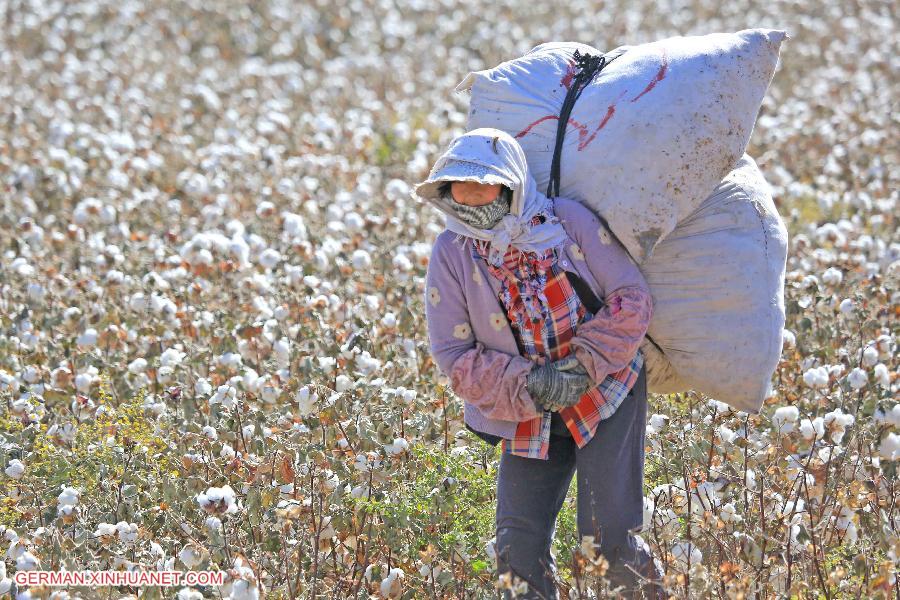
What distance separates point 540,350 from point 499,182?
0.60m

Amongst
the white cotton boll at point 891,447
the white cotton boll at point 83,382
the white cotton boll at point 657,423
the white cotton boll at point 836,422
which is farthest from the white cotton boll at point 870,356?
the white cotton boll at point 83,382

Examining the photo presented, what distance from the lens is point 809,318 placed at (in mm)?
6262

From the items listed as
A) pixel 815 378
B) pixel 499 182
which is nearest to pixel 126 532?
pixel 499 182

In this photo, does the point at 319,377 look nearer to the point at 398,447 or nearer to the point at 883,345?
the point at 398,447

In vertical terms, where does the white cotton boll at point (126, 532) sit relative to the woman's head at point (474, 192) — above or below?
below

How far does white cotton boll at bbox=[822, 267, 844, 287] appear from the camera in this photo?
6.44 meters

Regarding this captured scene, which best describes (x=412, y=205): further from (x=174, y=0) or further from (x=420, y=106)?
(x=174, y=0)

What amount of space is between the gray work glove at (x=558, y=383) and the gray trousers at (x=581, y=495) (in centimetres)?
14

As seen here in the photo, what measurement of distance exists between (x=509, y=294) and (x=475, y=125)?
2.06 ft

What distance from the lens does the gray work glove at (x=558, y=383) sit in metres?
3.66

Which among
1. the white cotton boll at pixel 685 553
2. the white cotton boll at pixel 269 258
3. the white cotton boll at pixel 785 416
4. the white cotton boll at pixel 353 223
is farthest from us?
the white cotton boll at pixel 353 223

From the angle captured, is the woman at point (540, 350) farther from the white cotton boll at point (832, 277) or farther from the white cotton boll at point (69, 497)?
the white cotton boll at point (832, 277)

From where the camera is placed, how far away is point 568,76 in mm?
4070

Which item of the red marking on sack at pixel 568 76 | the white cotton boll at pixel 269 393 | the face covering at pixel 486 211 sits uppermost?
the red marking on sack at pixel 568 76
